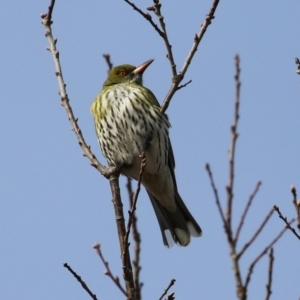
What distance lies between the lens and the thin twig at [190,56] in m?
4.34

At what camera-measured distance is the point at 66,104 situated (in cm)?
468

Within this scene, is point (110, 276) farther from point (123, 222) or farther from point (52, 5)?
point (52, 5)

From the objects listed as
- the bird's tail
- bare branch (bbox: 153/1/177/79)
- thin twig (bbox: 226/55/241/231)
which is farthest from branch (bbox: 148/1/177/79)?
the bird's tail

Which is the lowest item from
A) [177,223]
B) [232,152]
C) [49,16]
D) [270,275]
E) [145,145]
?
[270,275]

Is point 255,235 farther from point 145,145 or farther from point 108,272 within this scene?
point 145,145

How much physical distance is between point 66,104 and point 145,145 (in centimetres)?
149

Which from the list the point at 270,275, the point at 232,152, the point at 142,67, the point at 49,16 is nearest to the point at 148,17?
the point at 49,16

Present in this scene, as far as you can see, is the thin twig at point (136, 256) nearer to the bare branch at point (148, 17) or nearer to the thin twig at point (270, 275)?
the thin twig at point (270, 275)

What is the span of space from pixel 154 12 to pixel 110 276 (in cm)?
188

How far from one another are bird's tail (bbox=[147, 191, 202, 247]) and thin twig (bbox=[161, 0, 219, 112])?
7.04ft

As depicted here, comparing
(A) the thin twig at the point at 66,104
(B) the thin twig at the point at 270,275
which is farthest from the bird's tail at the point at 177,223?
(B) the thin twig at the point at 270,275

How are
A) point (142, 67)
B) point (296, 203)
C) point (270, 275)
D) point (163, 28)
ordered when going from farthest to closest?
point (142, 67)
point (163, 28)
point (296, 203)
point (270, 275)

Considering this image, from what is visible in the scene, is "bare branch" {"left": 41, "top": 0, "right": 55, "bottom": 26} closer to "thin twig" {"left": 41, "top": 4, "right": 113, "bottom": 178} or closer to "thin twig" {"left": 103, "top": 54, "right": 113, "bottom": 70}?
"thin twig" {"left": 41, "top": 4, "right": 113, "bottom": 178}

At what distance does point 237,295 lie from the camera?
258cm
